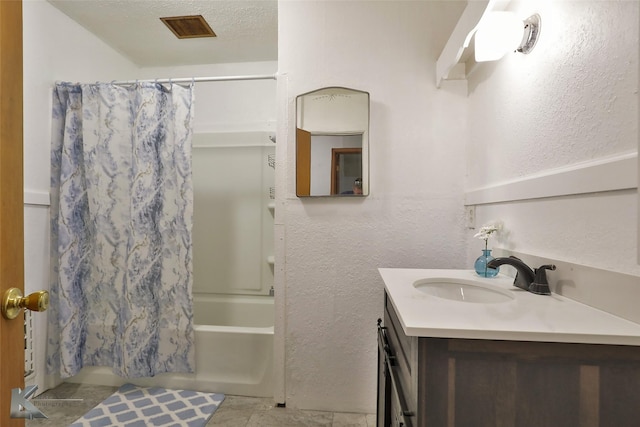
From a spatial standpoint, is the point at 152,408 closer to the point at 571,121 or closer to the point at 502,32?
the point at 571,121

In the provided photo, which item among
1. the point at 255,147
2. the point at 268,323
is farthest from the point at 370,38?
the point at 268,323

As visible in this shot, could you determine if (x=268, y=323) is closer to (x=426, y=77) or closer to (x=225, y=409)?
(x=225, y=409)

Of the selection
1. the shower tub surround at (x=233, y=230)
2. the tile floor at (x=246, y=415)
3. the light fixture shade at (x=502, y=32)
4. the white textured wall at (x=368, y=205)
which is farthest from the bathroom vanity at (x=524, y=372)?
the shower tub surround at (x=233, y=230)

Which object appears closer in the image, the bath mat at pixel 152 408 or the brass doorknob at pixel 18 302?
the brass doorknob at pixel 18 302

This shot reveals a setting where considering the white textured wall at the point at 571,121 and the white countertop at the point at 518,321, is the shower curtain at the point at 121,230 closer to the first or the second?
the white countertop at the point at 518,321

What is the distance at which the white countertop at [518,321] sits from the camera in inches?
22.9

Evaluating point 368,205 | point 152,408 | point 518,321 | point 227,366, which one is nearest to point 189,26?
point 368,205

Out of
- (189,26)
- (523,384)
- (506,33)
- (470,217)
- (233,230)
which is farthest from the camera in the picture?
(233,230)

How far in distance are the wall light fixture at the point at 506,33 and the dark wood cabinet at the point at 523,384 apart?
0.98 meters

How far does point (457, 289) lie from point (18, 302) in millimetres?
1236

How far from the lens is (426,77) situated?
165 centimetres

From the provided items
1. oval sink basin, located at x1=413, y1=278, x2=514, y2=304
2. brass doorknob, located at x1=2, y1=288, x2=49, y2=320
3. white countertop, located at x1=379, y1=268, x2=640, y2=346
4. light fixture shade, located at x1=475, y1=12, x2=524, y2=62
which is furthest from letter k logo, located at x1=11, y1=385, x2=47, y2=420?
light fixture shade, located at x1=475, y1=12, x2=524, y2=62

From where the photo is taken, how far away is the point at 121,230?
187 centimetres

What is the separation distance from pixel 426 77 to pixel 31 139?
7.47 feet
